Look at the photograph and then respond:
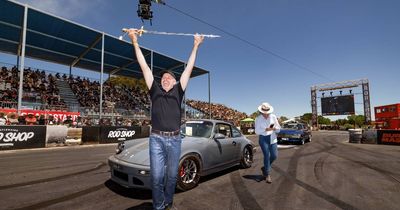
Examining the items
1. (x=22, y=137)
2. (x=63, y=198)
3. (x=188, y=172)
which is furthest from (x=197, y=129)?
(x=22, y=137)

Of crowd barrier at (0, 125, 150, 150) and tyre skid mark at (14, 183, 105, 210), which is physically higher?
crowd barrier at (0, 125, 150, 150)

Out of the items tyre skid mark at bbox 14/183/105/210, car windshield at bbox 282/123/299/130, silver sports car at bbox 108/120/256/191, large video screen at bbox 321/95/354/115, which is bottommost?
tyre skid mark at bbox 14/183/105/210

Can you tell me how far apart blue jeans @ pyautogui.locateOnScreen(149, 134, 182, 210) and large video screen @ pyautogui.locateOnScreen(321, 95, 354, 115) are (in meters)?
52.7

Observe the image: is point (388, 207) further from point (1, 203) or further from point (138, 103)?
point (138, 103)

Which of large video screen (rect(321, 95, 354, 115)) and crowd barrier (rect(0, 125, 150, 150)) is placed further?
large video screen (rect(321, 95, 354, 115))

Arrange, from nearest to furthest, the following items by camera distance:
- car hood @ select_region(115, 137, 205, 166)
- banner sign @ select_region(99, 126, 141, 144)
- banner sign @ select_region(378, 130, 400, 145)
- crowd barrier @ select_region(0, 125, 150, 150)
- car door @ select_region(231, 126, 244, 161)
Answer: car hood @ select_region(115, 137, 205, 166) < car door @ select_region(231, 126, 244, 161) < crowd barrier @ select_region(0, 125, 150, 150) < banner sign @ select_region(99, 126, 141, 144) < banner sign @ select_region(378, 130, 400, 145)

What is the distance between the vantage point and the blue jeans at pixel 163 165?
2.80 metres

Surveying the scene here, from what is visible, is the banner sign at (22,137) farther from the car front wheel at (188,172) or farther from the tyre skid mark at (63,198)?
the car front wheel at (188,172)

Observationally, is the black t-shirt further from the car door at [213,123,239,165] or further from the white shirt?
the white shirt

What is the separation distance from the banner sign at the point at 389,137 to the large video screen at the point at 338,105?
34.2m

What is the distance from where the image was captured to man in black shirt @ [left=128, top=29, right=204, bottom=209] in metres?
2.82

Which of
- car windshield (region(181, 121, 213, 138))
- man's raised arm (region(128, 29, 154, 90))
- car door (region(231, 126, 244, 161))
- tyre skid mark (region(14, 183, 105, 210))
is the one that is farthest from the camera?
car door (region(231, 126, 244, 161))

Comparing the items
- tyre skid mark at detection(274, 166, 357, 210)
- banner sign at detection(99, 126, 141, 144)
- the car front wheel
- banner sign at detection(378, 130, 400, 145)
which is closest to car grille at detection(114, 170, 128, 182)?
the car front wheel

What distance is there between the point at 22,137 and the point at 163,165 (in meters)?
12.0
